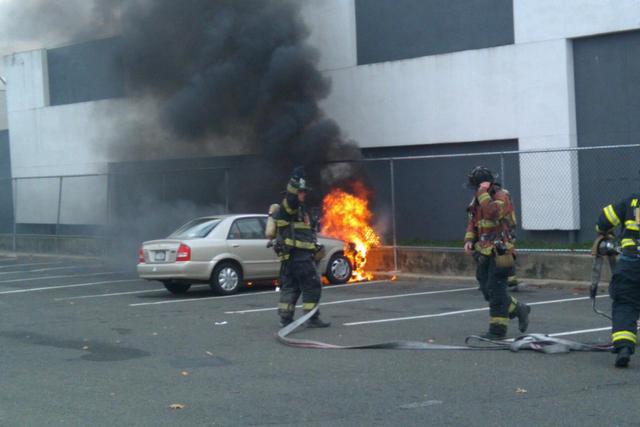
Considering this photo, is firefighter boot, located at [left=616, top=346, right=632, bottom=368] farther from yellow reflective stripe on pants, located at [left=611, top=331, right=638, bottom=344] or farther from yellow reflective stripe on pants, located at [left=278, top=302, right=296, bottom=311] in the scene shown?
yellow reflective stripe on pants, located at [left=278, top=302, right=296, bottom=311]

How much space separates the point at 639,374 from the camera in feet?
24.8

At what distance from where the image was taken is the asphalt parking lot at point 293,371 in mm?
6453

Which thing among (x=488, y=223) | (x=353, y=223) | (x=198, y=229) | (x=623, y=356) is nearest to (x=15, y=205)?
(x=353, y=223)

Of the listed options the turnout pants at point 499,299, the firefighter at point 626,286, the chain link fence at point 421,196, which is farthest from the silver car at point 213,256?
the firefighter at point 626,286

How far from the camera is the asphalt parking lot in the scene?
6453mm

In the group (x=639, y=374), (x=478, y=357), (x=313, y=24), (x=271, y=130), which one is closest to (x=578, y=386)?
(x=639, y=374)

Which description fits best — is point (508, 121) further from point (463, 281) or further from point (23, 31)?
point (23, 31)

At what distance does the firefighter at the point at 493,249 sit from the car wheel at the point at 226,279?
6.08m

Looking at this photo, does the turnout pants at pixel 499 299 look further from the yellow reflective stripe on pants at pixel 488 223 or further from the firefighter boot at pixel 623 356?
the firefighter boot at pixel 623 356

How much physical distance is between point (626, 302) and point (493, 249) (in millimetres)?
1718

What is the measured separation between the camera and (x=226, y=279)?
14.9 meters

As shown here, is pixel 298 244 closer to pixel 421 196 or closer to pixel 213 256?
pixel 213 256

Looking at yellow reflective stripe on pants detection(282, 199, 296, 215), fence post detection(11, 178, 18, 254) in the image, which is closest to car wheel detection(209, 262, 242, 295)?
yellow reflective stripe on pants detection(282, 199, 296, 215)

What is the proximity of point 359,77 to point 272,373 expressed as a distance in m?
14.7
